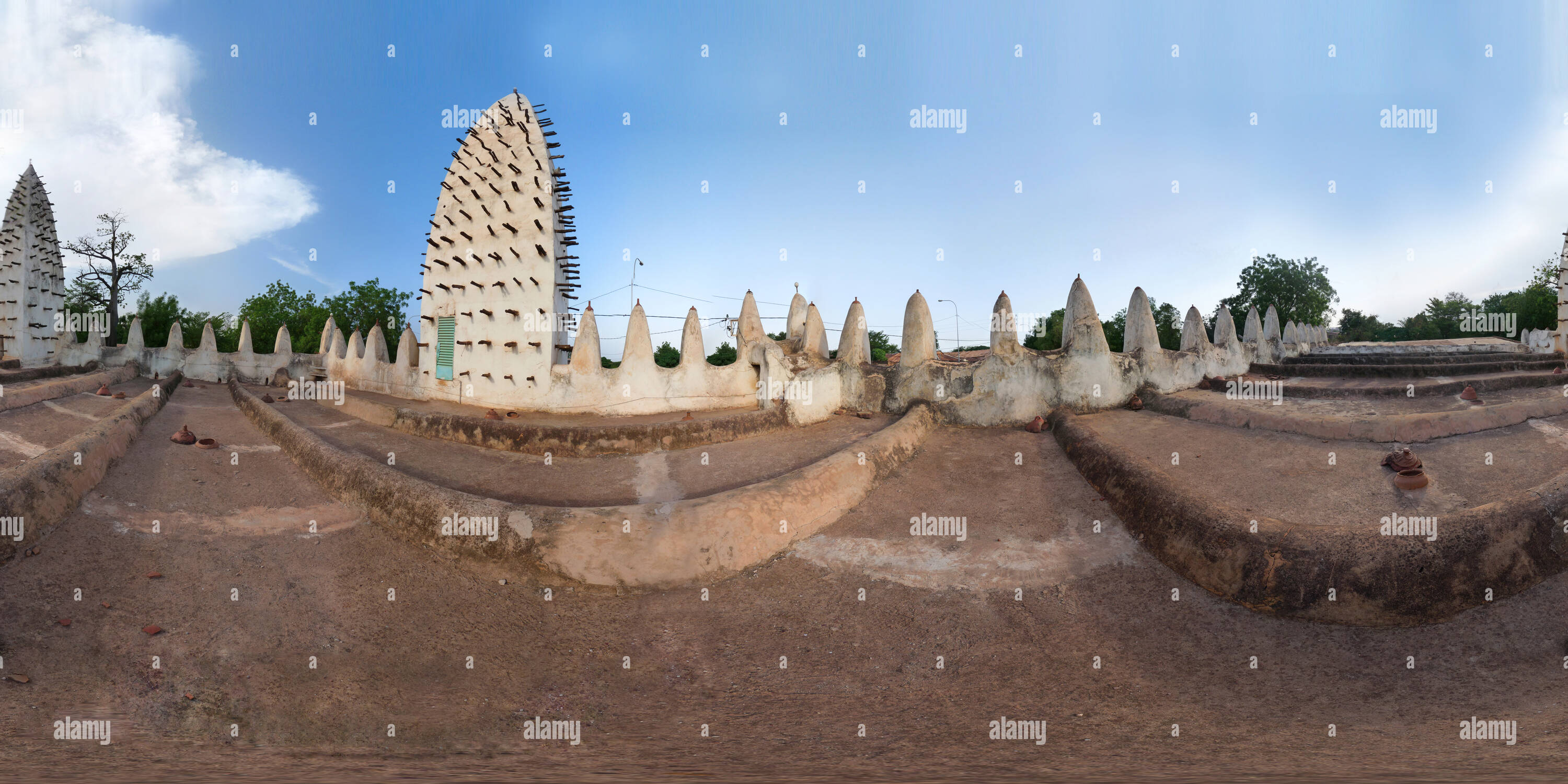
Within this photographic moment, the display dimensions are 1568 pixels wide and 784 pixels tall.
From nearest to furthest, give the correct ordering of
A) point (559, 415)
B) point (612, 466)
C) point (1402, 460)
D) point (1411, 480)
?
point (1411, 480) → point (1402, 460) → point (612, 466) → point (559, 415)

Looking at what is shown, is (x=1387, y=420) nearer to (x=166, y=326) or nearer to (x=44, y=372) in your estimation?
(x=44, y=372)

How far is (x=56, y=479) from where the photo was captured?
7105 mm

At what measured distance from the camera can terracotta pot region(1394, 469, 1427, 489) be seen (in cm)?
662

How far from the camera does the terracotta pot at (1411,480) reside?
6621 millimetres

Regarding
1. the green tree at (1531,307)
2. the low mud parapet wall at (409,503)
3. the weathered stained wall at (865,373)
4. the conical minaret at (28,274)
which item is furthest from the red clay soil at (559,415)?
the green tree at (1531,307)

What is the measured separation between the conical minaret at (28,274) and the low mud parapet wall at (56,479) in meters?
19.5

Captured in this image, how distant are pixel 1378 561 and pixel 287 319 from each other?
51.4 meters

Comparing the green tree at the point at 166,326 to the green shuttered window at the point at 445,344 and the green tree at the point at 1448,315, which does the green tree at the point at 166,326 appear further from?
the green tree at the point at 1448,315

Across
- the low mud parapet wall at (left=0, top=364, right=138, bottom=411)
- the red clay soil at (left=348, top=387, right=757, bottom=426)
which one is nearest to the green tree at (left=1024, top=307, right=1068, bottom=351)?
the red clay soil at (left=348, top=387, right=757, bottom=426)

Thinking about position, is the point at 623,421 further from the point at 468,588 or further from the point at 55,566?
the point at 55,566

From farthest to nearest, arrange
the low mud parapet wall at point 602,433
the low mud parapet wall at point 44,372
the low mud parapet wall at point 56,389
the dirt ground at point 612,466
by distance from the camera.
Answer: the low mud parapet wall at point 44,372
the low mud parapet wall at point 56,389
the low mud parapet wall at point 602,433
the dirt ground at point 612,466

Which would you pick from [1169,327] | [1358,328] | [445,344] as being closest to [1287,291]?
[1358,328]

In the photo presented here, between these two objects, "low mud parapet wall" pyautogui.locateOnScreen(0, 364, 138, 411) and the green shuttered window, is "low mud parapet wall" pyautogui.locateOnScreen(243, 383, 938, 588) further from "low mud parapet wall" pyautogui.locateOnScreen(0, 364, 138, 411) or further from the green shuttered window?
"low mud parapet wall" pyautogui.locateOnScreen(0, 364, 138, 411)

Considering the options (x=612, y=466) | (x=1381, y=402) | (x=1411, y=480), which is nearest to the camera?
(x=1411, y=480)
